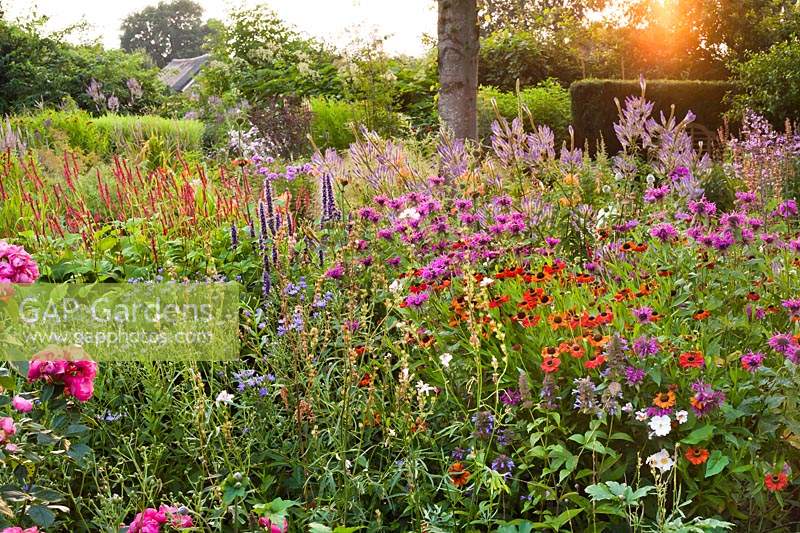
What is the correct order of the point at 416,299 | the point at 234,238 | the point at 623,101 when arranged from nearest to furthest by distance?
the point at 416,299 → the point at 234,238 → the point at 623,101

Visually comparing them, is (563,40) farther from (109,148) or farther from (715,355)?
(715,355)

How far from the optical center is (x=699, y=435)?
8.14 feet

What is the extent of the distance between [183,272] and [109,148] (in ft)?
28.3

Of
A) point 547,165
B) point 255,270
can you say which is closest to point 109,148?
point 255,270

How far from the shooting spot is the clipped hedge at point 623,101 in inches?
533

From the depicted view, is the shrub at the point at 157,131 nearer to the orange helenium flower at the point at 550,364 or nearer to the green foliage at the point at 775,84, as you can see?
the green foliage at the point at 775,84

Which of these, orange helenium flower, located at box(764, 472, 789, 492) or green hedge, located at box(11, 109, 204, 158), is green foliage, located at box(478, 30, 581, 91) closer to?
green hedge, located at box(11, 109, 204, 158)

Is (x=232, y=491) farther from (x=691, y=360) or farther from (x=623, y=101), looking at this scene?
(x=623, y=101)

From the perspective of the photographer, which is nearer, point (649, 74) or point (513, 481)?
point (513, 481)

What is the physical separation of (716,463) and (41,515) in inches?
74.2

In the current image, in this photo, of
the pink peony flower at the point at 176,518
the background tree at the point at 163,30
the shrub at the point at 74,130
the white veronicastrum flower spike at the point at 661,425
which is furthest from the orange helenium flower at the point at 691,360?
the background tree at the point at 163,30

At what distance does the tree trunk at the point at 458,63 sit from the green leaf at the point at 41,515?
6.61 metres

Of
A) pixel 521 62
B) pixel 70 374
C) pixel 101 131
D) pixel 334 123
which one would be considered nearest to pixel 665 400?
pixel 70 374

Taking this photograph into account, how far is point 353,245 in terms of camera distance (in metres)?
3.11
